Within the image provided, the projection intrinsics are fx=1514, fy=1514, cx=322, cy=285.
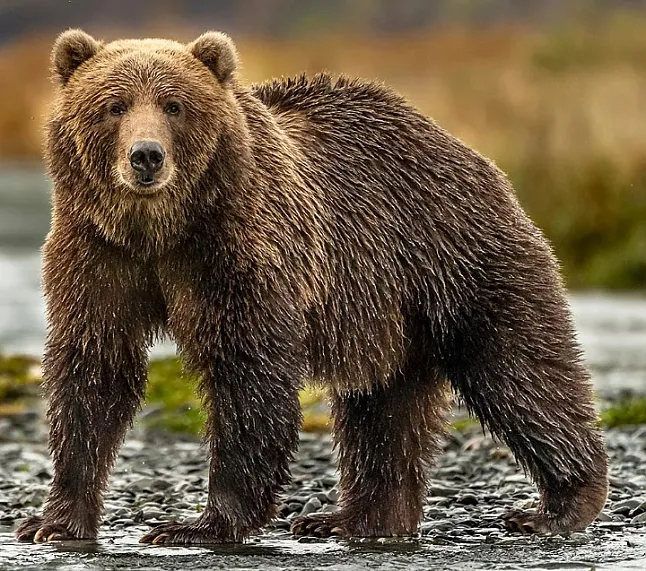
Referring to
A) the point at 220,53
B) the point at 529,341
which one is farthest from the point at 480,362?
the point at 220,53

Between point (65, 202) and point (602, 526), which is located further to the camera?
point (602, 526)

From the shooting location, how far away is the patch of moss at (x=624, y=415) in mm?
Result: 10773

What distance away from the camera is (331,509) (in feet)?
26.8

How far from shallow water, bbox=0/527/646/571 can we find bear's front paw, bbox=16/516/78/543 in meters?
0.05

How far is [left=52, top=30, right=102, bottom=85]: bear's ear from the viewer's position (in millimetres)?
6746

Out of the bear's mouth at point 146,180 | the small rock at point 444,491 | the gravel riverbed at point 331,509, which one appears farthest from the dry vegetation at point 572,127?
the bear's mouth at point 146,180

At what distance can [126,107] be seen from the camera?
6.48 m

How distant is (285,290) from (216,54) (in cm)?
110

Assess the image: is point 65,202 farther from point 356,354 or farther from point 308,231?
point 356,354

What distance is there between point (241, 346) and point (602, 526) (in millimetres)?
2130

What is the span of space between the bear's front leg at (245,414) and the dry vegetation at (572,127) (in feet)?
34.9

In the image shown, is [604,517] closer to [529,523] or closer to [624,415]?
[529,523]

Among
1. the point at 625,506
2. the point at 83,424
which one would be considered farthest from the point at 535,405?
the point at 83,424

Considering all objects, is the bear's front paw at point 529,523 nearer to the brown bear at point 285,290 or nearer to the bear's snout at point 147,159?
the brown bear at point 285,290
